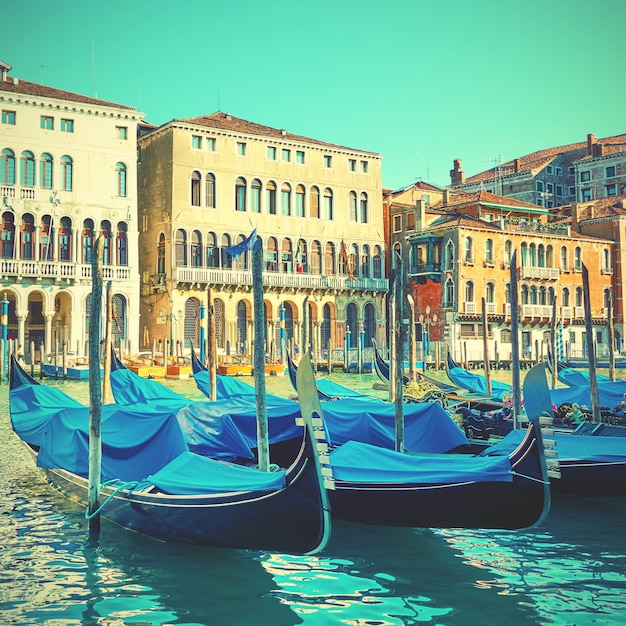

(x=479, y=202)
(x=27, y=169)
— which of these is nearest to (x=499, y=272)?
(x=479, y=202)

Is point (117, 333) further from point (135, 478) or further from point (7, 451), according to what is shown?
point (135, 478)

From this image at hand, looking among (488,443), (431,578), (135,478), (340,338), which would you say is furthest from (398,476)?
Result: (340,338)

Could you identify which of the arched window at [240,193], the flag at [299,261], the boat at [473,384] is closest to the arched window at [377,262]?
the flag at [299,261]

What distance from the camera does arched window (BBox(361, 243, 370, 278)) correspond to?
2953 cm

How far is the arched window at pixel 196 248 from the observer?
84.5 feet

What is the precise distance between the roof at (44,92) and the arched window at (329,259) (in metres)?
8.15

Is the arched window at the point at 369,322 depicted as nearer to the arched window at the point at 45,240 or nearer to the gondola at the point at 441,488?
the arched window at the point at 45,240

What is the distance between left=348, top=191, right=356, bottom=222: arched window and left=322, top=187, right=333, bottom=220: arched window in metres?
0.77

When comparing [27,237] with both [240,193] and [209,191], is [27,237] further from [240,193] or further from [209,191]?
[240,193]

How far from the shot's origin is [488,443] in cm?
848

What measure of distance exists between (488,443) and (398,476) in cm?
293

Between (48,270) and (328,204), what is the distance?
10188 millimetres

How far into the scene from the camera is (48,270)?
23.3 m

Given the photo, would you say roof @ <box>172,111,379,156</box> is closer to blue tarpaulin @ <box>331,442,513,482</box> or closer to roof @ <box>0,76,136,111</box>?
roof @ <box>0,76,136,111</box>
